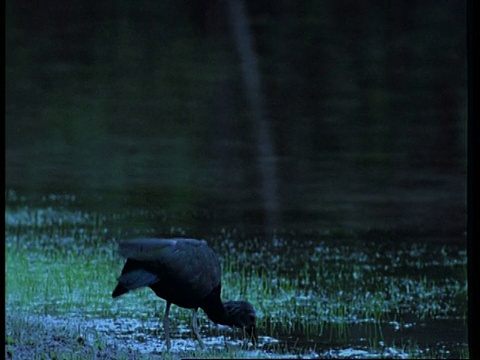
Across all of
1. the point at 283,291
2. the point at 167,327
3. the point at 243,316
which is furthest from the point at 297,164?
the point at 167,327

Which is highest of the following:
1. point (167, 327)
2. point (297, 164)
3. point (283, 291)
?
point (297, 164)

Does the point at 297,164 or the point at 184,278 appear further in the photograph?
the point at 297,164

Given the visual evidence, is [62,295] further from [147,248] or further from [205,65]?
[205,65]

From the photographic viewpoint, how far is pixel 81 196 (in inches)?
138

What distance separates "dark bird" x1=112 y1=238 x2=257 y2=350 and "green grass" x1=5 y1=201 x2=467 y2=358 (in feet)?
0.21

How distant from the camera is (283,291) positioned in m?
3.49

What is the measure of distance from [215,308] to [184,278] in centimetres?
20

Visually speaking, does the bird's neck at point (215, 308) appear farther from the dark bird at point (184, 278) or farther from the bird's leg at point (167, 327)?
the bird's leg at point (167, 327)

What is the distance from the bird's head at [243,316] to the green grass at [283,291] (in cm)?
4

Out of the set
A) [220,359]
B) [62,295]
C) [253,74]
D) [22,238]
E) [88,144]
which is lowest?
[220,359]

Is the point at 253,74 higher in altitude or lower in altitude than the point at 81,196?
higher

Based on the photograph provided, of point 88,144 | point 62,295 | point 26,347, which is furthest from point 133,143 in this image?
point 26,347

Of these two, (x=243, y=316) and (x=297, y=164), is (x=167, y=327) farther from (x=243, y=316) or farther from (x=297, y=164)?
(x=297, y=164)

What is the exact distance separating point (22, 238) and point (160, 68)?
947 mm
